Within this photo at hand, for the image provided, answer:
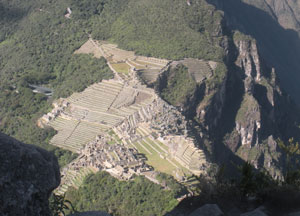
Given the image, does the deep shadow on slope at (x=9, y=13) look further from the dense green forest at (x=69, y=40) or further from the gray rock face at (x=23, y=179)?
the gray rock face at (x=23, y=179)

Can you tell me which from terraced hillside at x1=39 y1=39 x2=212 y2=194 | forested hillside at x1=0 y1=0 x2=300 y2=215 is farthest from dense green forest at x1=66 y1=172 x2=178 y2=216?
forested hillside at x1=0 y1=0 x2=300 y2=215

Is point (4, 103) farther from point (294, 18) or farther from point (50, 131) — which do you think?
point (294, 18)

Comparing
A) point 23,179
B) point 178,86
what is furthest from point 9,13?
point 23,179

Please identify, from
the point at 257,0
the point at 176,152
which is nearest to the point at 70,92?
the point at 176,152

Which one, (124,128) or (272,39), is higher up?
(124,128)

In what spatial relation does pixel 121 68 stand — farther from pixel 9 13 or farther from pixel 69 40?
pixel 9 13

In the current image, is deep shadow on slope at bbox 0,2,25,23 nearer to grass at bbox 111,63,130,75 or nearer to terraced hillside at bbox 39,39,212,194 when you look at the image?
terraced hillside at bbox 39,39,212,194

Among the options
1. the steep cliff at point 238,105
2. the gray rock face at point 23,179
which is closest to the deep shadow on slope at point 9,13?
the steep cliff at point 238,105
